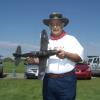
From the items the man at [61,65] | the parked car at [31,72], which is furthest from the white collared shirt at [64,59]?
the parked car at [31,72]

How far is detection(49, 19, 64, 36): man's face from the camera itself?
669 cm

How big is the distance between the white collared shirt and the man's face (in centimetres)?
12

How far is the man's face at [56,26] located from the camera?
6.69 m

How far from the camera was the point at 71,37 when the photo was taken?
6.72 m

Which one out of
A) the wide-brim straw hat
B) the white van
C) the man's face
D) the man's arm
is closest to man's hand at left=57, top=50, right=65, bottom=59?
the man's arm

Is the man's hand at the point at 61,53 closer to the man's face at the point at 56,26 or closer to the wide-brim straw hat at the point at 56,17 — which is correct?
the man's face at the point at 56,26

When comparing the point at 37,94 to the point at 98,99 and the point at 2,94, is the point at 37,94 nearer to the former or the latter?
the point at 2,94

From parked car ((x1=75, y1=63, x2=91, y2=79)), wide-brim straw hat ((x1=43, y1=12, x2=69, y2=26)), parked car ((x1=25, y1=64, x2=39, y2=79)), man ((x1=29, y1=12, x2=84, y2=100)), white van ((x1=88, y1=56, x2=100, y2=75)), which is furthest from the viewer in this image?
white van ((x1=88, y1=56, x2=100, y2=75))

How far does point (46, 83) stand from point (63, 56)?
1.91ft

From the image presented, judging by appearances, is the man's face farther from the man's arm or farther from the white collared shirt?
the man's arm

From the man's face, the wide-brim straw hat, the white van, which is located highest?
the white van

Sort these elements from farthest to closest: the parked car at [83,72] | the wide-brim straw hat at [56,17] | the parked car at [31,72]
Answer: the parked car at [83,72]
the parked car at [31,72]
the wide-brim straw hat at [56,17]

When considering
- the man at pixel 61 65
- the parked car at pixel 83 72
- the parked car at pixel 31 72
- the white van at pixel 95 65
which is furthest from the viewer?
the white van at pixel 95 65

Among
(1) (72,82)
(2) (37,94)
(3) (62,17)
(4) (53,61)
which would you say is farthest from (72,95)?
(2) (37,94)
